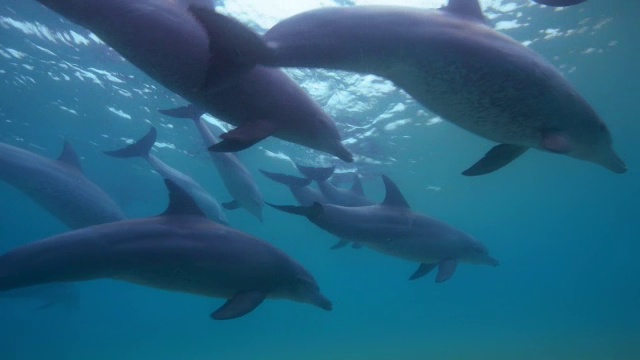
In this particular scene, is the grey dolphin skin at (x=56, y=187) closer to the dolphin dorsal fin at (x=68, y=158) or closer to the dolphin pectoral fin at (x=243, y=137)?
the dolphin dorsal fin at (x=68, y=158)

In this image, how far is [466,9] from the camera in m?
3.59

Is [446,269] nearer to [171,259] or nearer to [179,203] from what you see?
[179,203]

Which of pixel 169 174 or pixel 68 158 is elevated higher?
pixel 68 158

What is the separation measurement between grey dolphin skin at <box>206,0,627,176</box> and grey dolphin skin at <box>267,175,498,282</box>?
2.60 metres

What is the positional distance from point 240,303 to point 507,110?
3391 mm

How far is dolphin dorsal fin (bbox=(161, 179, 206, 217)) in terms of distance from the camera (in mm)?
5090

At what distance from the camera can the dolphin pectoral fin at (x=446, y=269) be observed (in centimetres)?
783

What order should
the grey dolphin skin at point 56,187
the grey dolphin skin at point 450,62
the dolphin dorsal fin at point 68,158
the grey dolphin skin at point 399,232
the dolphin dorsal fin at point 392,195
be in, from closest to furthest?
the grey dolphin skin at point 450,62
the grey dolphin skin at point 399,232
the dolphin dorsal fin at point 392,195
the grey dolphin skin at point 56,187
the dolphin dorsal fin at point 68,158

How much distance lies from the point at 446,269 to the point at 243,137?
6303 mm

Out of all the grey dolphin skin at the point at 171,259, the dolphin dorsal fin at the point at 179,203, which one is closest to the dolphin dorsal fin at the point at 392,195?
the grey dolphin skin at the point at 171,259

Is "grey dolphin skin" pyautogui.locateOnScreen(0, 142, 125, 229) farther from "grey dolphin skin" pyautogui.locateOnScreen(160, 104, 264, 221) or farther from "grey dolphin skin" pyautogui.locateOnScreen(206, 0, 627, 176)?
"grey dolphin skin" pyautogui.locateOnScreen(206, 0, 627, 176)

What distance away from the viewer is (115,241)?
4488 mm

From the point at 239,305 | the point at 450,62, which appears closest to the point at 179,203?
the point at 239,305

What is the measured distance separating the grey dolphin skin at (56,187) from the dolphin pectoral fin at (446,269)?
6629mm
